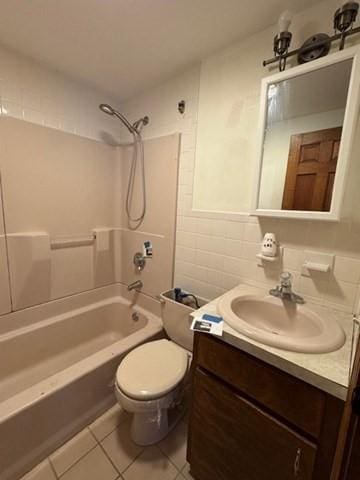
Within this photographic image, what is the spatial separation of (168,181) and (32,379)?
1.76 metres

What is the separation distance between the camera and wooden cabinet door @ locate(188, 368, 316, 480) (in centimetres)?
69

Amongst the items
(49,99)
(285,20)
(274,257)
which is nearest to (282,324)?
(274,257)

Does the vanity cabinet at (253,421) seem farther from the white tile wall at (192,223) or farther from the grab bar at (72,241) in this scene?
the grab bar at (72,241)

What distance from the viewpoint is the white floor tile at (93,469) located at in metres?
1.05

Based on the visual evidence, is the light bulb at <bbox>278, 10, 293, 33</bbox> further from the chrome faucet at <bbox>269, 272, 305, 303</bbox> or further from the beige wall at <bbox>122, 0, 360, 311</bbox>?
the chrome faucet at <bbox>269, 272, 305, 303</bbox>

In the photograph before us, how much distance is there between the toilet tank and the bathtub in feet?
0.61

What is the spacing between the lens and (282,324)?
1057 mm

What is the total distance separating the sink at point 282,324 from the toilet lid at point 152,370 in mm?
483

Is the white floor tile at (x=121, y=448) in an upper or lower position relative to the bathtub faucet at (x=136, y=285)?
lower

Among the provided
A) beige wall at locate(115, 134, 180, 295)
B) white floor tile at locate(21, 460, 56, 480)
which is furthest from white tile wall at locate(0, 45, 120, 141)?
white floor tile at locate(21, 460, 56, 480)

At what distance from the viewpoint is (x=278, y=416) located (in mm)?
720

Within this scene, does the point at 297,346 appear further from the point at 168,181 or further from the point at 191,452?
the point at 168,181

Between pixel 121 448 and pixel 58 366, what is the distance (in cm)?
81

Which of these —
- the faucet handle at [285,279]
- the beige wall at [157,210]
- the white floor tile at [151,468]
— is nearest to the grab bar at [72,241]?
the beige wall at [157,210]
